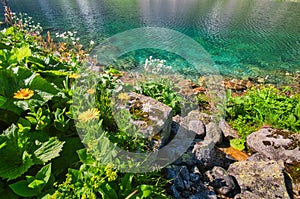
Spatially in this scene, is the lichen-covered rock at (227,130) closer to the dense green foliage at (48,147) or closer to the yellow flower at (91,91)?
the dense green foliage at (48,147)

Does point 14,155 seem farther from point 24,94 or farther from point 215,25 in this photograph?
point 215,25

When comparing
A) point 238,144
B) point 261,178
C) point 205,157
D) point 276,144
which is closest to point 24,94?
point 205,157

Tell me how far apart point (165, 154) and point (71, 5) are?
21333mm

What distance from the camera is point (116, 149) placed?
68.1 inches

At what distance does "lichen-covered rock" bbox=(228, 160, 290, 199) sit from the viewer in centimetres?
290

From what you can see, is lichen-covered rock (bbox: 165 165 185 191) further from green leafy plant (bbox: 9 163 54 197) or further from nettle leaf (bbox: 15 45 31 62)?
nettle leaf (bbox: 15 45 31 62)

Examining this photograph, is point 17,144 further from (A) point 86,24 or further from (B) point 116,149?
(A) point 86,24

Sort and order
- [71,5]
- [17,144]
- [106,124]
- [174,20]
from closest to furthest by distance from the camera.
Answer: [17,144]
[106,124]
[174,20]
[71,5]

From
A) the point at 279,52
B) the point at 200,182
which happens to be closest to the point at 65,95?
the point at 200,182

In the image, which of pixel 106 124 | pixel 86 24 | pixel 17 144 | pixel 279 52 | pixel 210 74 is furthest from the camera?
A: pixel 86 24

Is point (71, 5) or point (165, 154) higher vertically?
point (165, 154)

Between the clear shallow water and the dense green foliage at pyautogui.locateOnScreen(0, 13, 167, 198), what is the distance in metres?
7.63

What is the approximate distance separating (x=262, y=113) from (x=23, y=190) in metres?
4.81

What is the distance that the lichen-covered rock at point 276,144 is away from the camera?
12.7 ft
